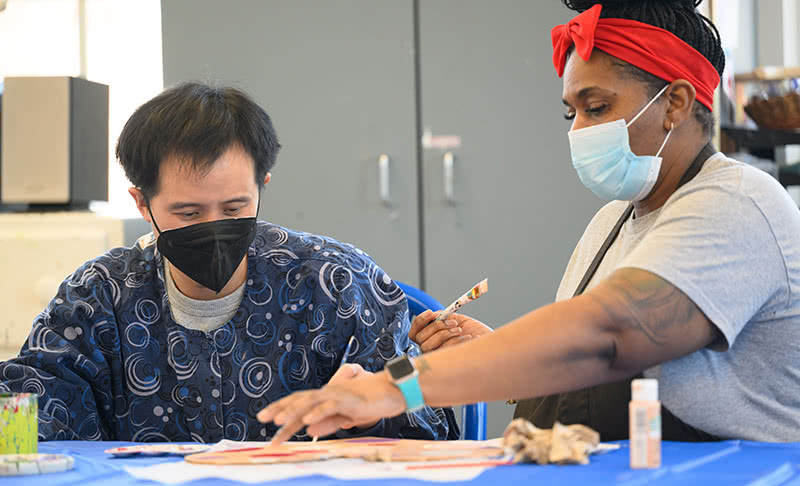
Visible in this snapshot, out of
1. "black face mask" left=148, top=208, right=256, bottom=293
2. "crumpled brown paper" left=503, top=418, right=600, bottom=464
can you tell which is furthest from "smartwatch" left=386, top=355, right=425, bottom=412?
"black face mask" left=148, top=208, right=256, bottom=293

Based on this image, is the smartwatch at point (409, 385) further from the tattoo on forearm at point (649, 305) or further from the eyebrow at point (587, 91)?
the eyebrow at point (587, 91)

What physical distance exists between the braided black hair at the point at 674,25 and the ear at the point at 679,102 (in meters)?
0.01

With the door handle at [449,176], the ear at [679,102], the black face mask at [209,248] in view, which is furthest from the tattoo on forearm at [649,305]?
the door handle at [449,176]

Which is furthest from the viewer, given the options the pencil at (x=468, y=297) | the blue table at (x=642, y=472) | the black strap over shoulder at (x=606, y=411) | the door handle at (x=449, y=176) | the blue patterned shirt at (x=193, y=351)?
the door handle at (x=449, y=176)

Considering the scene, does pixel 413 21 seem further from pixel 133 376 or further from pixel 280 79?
pixel 133 376

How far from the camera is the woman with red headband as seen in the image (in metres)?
1.04

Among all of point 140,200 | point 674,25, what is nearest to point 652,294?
point 674,25

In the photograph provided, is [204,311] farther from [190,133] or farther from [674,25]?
[674,25]

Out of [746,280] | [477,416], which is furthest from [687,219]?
[477,416]

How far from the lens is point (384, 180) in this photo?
3.01 m

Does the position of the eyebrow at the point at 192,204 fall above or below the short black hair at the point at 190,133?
below

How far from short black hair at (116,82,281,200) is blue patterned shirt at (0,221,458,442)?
184mm

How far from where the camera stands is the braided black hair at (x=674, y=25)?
132cm

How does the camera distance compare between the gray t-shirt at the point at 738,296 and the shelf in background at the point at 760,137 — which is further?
the shelf in background at the point at 760,137
